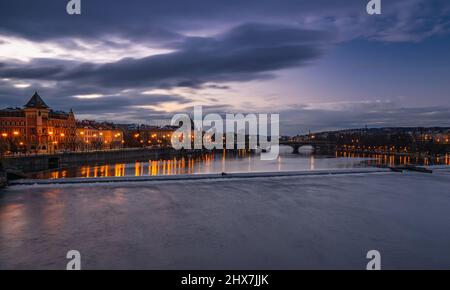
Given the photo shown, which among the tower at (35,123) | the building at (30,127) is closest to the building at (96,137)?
the building at (30,127)

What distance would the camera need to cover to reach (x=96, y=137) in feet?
297

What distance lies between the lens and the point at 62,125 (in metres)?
72.2

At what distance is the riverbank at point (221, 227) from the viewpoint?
9.66 metres

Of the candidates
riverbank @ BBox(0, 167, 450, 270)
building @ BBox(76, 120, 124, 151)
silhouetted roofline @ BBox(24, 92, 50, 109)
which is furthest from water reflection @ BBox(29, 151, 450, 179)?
building @ BBox(76, 120, 124, 151)

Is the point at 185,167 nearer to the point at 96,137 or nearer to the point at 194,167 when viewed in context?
the point at 194,167

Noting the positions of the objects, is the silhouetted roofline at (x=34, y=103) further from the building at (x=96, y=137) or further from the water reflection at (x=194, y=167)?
the water reflection at (x=194, y=167)

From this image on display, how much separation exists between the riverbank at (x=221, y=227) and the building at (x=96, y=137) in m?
58.8

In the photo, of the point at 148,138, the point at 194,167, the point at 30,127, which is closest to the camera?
the point at 194,167

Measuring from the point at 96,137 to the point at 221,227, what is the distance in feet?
276

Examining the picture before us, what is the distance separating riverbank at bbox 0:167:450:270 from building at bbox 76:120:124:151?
58.8 m

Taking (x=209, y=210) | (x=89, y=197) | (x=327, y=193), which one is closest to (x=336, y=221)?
(x=209, y=210)

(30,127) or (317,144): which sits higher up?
(30,127)

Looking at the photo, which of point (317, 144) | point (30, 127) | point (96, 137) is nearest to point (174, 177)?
point (30, 127)

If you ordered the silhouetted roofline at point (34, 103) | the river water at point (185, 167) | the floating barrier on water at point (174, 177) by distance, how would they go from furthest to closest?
1. the silhouetted roofline at point (34, 103)
2. the river water at point (185, 167)
3. the floating barrier on water at point (174, 177)
